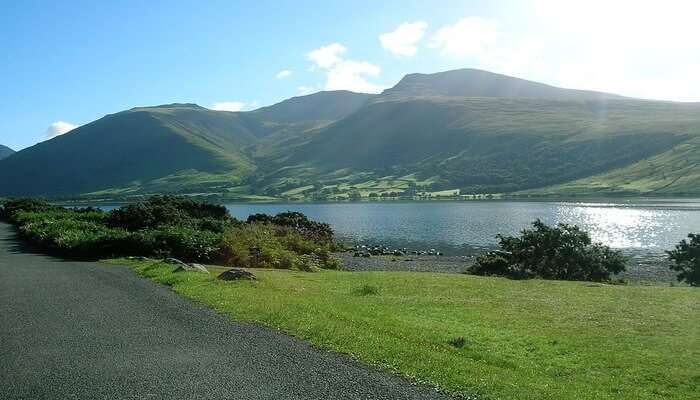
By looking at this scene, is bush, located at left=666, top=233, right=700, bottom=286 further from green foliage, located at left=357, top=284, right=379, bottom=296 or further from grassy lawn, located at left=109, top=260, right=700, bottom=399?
green foliage, located at left=357, top=284, right=379, bottom=296

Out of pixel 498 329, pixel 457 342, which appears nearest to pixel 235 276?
pixel 498 329

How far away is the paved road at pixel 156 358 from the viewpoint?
391 inches

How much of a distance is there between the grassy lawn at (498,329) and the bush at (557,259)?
11.2 m

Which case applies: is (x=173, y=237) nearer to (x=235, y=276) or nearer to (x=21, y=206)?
(x=235, y=276)

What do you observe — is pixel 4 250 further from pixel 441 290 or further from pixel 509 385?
pixel 509 385

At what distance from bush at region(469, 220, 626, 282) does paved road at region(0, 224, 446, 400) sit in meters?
25.8

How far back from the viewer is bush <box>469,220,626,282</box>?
121ft

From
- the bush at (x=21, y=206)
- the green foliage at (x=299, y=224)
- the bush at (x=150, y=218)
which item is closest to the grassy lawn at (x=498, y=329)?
the bush at (x=150, y=218)

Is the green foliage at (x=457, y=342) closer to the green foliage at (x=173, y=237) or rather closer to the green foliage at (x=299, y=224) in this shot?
the green foliage at (x=173, y=237)

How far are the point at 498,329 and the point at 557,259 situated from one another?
76.0ft

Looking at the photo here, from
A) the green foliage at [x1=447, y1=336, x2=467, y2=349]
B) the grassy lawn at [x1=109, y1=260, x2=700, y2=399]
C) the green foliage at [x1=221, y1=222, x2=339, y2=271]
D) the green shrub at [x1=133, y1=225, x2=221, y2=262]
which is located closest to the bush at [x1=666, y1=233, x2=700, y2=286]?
the grassy lawn at [x1=109, y1=260, x2=700, y2=399]

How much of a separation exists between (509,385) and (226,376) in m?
5.54

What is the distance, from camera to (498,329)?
54.5 feet

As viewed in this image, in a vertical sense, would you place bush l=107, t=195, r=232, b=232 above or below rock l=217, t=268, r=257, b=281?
above
